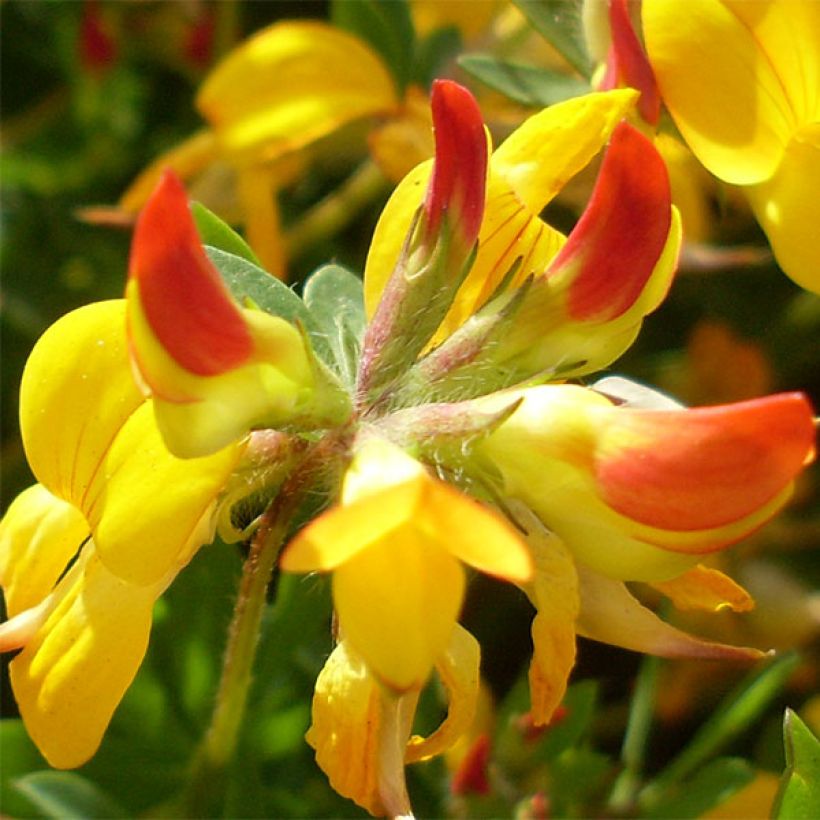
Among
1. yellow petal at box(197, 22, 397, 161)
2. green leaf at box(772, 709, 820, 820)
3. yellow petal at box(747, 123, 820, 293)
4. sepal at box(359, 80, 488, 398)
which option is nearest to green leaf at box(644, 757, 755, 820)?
green leaf at box(772, 709, 820, 820)

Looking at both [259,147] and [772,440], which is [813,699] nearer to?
[259,147]

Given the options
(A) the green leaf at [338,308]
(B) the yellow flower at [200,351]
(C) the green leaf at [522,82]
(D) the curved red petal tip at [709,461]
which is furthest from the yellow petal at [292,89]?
(D) the curved red petal tip at [709,461]

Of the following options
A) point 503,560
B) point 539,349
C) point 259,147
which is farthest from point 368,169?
point 503,560

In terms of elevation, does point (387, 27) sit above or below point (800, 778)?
above

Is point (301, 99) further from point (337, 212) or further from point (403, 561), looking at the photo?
point (403, 561)

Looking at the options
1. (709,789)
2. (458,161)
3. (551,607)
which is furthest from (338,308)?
(709,789)

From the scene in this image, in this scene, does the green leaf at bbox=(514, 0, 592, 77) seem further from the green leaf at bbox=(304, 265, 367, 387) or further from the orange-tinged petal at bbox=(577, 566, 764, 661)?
the orange-tinged petal at bbox=(577, 566, 764, 661)
